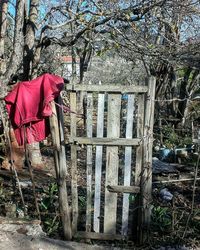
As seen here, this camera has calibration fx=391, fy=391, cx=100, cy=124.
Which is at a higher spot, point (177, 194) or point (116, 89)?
point (116, 89)

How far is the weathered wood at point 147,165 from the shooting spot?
4.36 meters

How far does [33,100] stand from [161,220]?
7.62 ft

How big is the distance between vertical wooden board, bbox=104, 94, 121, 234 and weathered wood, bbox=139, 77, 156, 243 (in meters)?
0.32

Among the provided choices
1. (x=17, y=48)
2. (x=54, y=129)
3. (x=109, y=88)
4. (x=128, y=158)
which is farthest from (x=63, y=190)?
(x=17, y=48)

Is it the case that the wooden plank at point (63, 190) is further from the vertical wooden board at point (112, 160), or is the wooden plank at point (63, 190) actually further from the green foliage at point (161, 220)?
the green foliage at point (161, 220)

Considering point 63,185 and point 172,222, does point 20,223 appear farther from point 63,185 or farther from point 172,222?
point 172,222

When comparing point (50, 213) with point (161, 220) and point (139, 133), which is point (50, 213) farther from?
point (139, 133)

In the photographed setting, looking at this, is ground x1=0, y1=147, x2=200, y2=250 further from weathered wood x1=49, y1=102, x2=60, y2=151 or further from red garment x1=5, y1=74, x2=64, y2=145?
red garment x1=5, y1=74, x2=64, y2=145

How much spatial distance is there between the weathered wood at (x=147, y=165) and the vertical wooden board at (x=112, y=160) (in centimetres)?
32

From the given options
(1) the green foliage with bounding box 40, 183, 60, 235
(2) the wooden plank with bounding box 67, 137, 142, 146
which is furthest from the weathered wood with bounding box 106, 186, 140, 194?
(1) the green foliage with bounding box 40, 183, 60, 235

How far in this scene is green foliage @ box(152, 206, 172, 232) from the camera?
5.05 m

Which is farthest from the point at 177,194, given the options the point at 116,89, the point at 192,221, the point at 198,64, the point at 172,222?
the point at 198,64

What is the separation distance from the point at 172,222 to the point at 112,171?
1065mm

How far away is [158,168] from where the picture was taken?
31.5 feet
